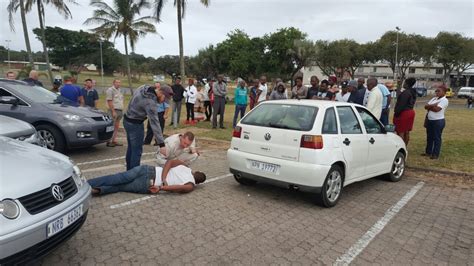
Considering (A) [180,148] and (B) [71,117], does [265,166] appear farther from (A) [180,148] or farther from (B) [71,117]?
(B) [71,117]

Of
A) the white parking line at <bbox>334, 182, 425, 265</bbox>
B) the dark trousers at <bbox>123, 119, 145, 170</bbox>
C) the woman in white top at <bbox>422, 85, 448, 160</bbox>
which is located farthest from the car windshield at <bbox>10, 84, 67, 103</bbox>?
the woman in white top at <bbox>422, 85, 448, 160</bbox>

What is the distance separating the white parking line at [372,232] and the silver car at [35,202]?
2.52m

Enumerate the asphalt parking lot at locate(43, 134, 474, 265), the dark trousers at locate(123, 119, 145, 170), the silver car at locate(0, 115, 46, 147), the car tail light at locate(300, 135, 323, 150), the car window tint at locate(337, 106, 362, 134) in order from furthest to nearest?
1. the dark trousers at locate(123, 119, 145, 170)
2. the car window tint at locate(337, 106, 362, 134)
3. the silver car at locate(0, 115, 46, 147)
4. the car tail light at locate(300, 135, 323, 150)
5. the asphalt parking lot at locate(43, 134, 474, 265)

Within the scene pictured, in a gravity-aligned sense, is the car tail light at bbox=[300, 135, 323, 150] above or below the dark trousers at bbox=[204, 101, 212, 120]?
above

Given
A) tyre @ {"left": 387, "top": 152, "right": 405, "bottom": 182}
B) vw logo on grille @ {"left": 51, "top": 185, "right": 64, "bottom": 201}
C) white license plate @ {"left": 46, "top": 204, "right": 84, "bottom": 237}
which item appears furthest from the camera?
tyre @ {"left": 387, "top": 152, "right": 405, "bottom": 182}

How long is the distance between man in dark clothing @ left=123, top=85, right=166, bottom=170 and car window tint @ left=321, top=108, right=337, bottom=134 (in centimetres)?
228

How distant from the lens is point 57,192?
294 centimetres

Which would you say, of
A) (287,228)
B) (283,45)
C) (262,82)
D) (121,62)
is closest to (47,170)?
(287,228)

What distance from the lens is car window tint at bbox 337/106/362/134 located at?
17.4ft

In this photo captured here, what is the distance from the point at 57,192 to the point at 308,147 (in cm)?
302

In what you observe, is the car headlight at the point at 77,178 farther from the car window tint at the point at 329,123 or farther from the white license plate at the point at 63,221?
the car window tint at the point at 329,123

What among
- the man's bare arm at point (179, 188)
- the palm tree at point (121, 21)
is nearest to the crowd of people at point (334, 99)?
the man's bare arm at point (179, 188)

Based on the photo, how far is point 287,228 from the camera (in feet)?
14.1

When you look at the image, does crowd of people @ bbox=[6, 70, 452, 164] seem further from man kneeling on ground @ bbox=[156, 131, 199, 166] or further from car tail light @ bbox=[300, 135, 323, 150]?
car tail light @ bbox=[300, 135, 323, 150]
